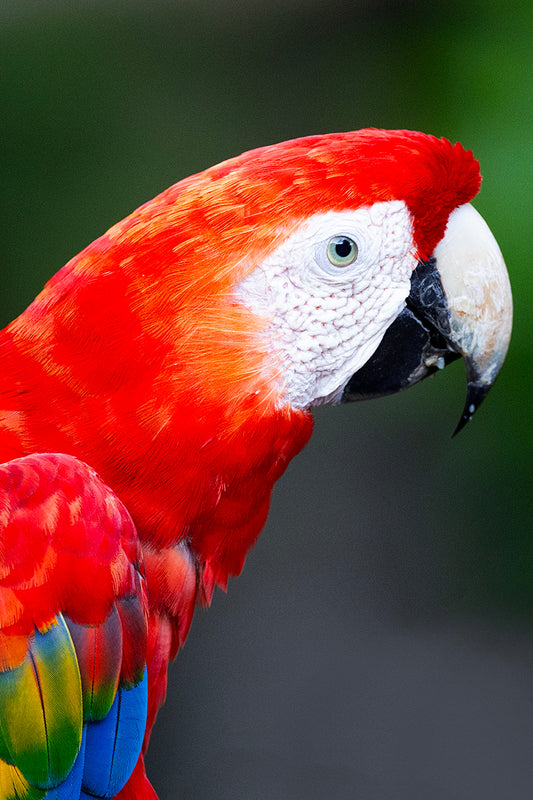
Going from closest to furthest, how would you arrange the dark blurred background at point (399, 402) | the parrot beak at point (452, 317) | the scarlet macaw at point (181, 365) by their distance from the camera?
1. the scarlet macaw at point (181, 365)
2. the parrot beak at point (452, 317)
3. the dark blurred background at point (399, 402)

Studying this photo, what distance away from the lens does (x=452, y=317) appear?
0.75m

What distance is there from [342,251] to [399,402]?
1.51 m

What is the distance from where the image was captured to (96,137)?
5.89 ft

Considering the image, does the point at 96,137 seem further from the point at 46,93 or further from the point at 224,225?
the point at 224,225

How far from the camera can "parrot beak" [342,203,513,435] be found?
0.74 meters

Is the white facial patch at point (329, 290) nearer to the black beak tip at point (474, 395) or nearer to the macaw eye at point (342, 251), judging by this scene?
the macaw eye at point (342, 251)

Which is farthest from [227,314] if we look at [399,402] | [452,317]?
[399,402]

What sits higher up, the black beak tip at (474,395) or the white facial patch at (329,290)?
the white facial patch at (329,290)

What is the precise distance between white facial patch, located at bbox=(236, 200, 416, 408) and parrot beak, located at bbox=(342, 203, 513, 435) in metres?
0.02

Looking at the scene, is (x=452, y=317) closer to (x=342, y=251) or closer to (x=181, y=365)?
(x=342, y=251)

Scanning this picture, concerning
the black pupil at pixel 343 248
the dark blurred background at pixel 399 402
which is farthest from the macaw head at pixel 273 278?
the dark blurred background at pixel 399 402

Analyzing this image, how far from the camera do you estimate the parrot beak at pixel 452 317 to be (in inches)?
29.3

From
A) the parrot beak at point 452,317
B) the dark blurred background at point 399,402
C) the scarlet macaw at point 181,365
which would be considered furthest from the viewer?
the dark blurred background at point 399,402

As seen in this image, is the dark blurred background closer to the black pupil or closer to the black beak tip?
the black beak tip
